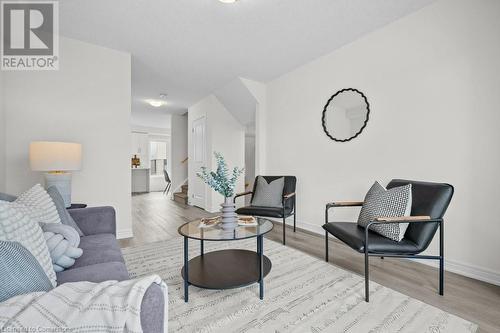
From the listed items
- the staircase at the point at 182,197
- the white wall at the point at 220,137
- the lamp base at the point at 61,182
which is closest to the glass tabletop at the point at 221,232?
the lamp base at the point at 61,182

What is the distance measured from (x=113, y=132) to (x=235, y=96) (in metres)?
2.24

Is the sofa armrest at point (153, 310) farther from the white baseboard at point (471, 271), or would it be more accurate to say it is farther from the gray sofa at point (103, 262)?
the white baseboard at point (471, 271)

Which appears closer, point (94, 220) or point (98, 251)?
point (98, 251)

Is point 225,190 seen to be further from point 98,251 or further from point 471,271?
point 471,271

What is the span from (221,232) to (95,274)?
2.78 feet

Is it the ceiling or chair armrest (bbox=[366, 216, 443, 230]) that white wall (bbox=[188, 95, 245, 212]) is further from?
chair armrest (bbox=[366, 216, 443, 230])

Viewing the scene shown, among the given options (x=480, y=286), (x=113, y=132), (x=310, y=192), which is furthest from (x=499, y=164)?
(x=113, y=132)

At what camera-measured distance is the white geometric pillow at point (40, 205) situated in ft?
4.47

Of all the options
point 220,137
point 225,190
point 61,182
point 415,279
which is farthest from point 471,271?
point 220,137

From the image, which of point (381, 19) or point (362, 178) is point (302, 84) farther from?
point (362, 178)

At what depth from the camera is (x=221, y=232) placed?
5.89 ft

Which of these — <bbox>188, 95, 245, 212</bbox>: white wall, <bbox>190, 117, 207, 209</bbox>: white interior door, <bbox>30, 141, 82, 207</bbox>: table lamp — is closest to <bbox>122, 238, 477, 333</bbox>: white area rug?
<bbox>30, 141, 82, 207</bbox>: table lamp

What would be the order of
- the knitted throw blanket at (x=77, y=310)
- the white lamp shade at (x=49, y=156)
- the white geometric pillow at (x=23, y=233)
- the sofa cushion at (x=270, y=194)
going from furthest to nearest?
the sofa cushion at (x=270, y=194), the white lamp shade at (x=49, y=156), the white geometric pillow at (x=23, y=233), the knitted throw blanket at (x=77, y=310)

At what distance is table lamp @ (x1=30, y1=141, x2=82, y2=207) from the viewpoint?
2170mm
